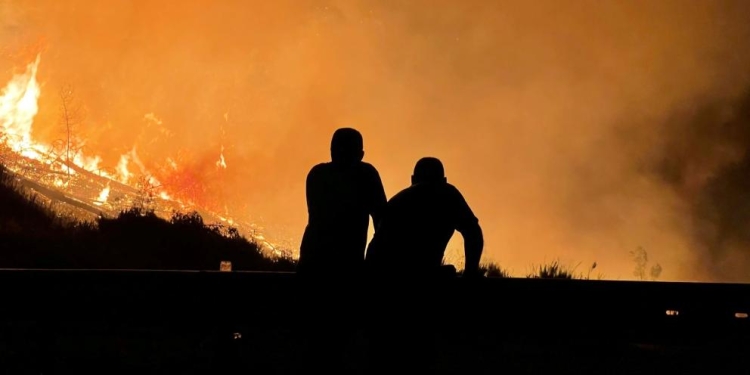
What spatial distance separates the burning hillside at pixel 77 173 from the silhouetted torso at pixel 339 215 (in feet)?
40.3

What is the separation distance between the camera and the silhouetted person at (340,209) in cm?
556

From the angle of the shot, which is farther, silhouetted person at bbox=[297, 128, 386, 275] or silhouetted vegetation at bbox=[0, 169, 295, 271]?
silhouetted vegetation at bbox=[0, 169, 295, 271]

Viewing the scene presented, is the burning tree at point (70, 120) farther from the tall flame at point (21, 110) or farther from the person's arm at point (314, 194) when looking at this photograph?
the person's arm at point (314, 194)

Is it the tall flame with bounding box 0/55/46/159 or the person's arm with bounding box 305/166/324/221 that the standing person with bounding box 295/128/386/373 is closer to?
the person's arm with bounding box 305/166/324/221

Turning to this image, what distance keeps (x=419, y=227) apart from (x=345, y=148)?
33.2 inches

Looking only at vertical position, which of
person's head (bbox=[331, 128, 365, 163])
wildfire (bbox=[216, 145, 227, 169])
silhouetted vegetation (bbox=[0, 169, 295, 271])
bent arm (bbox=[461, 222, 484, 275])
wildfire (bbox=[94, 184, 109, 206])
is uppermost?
wildfire (bbox=[216, 145, 227, 169])

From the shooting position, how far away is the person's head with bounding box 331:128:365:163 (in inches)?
223

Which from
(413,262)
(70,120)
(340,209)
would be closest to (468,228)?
(413,262)

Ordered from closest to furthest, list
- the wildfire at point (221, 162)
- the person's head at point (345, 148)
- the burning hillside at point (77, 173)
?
the person's head at point (345, 148) → the burning hillside at point (77, 173) → the wildfire at point (221, 162)

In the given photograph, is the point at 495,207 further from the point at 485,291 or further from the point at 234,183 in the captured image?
the point at 485,291

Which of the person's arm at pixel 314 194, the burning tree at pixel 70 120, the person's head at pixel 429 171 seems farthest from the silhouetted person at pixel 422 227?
the burning tree at pixel 70 120

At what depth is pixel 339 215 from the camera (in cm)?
561

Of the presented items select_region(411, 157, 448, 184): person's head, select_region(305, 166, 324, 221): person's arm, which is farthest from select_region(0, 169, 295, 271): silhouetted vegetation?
select_region(411, 157, 448, 184): person's head

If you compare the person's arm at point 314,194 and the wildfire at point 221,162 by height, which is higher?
the wildfire at point 221,162
